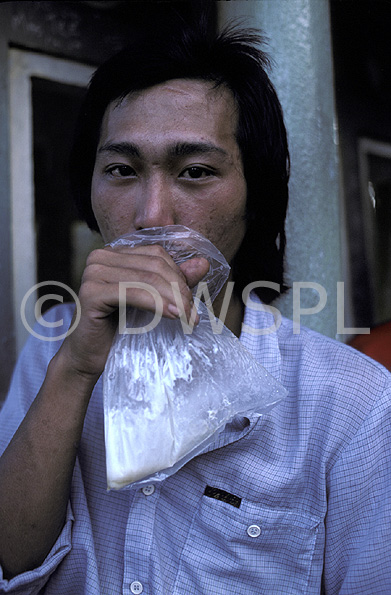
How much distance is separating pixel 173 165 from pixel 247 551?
1113 mm

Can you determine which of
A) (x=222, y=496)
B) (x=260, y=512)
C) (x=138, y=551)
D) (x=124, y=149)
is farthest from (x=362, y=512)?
(x=124, y=149)

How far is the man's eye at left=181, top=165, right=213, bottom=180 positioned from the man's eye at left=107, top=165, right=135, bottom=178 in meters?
0.17

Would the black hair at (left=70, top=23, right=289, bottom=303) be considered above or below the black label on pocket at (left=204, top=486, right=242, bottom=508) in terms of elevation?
above

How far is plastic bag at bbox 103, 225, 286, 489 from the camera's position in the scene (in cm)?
112

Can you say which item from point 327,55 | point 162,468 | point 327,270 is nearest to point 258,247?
point 327,270

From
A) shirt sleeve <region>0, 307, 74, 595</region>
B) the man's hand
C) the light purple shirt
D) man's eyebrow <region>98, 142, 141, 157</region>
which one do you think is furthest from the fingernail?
shirt sleeve <region>0, 307, 74, 595</region>

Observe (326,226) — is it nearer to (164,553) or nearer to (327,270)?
Answer: (327,270)

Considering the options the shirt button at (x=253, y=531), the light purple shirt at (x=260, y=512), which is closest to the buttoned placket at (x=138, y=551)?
the light purple shirt at (x=260, y=512)

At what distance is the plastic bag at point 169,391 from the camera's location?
3.68ft

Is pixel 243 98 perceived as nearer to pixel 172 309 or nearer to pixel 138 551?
pixel 172 309

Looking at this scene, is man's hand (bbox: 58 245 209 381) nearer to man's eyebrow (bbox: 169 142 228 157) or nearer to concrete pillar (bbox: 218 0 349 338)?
man's eyebrow (bbox: 169 142 228 157)

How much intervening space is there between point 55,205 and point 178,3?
1263 mm

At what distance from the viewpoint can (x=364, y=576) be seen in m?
1.29

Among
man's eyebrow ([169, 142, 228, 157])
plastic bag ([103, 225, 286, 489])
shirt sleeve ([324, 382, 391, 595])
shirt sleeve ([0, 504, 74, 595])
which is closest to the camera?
plastic bag ([103, 225, 286, 489])
